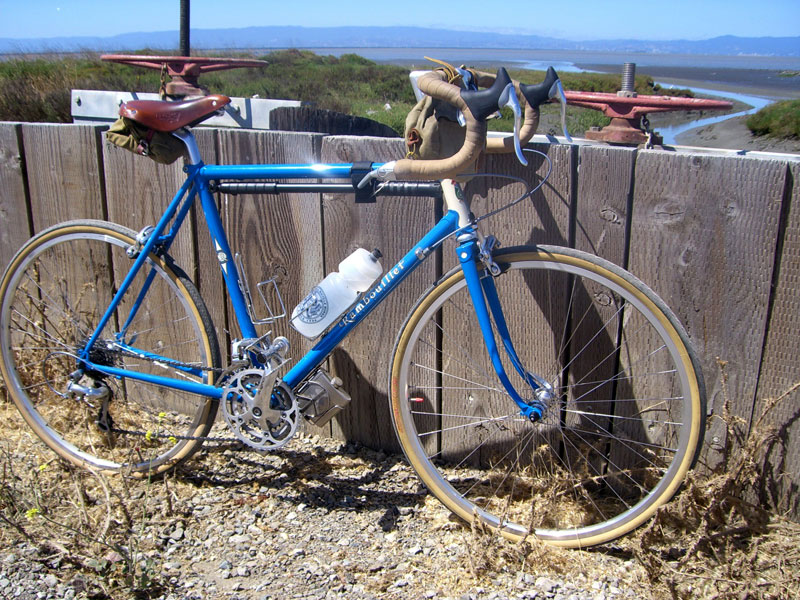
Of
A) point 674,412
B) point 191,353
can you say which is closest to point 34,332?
point 191,353

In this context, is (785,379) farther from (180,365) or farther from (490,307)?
(180,365)

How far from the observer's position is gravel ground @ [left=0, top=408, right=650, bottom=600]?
7.33 ft

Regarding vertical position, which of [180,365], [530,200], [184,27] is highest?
[184,27]

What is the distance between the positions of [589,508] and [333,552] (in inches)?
→ 38.7

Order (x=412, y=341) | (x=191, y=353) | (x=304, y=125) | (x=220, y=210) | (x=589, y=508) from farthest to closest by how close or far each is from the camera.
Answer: (x=304, y=125) < (x=191, y=353) < (x=220, y=210) < (x=589, y=508) < (x=412, y=341)

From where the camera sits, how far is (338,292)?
8.11 feet

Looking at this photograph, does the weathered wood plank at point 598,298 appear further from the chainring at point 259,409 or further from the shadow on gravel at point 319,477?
the chainring at point 259,409

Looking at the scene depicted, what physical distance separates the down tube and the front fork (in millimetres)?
96

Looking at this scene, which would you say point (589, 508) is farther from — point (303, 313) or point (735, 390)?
point (303, 313)

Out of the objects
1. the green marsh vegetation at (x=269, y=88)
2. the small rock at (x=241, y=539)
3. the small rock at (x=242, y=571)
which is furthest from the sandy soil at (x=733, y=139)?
the small rock at (x=242, y=571)

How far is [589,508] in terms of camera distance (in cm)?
261


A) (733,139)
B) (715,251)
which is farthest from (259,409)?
(733,139)

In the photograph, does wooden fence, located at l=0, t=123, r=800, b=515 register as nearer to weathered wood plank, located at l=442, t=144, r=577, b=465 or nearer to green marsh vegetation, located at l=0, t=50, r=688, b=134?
weathered wood plank, located at l=442, t=144, r=577, b=465

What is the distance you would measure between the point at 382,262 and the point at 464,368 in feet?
1.79
